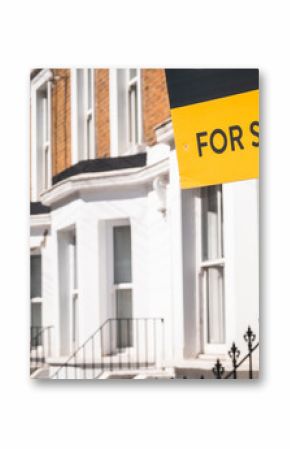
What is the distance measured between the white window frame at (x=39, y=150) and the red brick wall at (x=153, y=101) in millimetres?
332

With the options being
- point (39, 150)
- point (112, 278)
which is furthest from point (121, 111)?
point (112, 278)

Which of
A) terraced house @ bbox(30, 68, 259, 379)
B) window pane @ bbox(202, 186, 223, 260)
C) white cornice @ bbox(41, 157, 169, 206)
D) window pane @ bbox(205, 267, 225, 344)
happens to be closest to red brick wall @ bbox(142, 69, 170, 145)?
terraced house @ bbox(30, 68, 259, 379)

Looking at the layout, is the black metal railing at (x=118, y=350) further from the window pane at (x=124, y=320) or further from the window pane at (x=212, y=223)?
the window pane at (x=212, y=223)

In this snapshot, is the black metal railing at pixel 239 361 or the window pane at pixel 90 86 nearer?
the black metal railing at pixel 239 361

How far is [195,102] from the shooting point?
176 inches

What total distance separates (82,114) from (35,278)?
2.00ft

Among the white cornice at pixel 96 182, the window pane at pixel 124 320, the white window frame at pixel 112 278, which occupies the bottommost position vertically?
the window pane at pixel 124 320

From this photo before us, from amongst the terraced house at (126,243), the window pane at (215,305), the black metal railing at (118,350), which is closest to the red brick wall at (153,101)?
the terraced house at (126,243)

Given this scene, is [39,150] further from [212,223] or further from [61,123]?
[212,223]

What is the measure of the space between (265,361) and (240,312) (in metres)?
0.19

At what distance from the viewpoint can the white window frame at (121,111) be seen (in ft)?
14.9

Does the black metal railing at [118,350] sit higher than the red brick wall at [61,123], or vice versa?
the red brick wall at [61,123]
